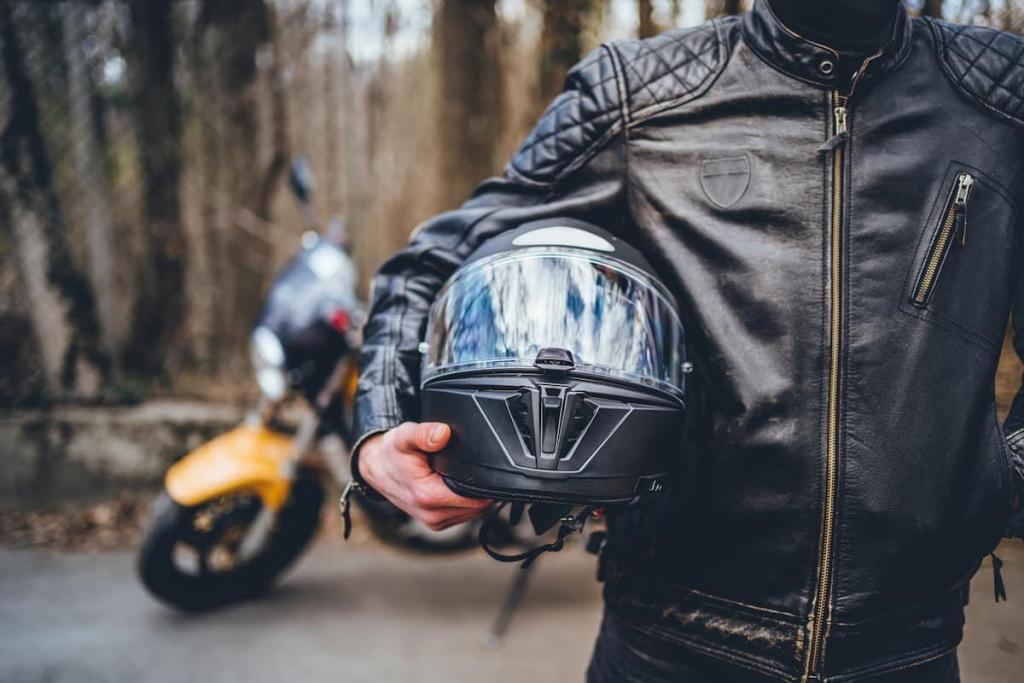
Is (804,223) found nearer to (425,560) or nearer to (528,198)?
(528,198)

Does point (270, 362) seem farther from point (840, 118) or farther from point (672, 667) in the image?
point (840, 118)

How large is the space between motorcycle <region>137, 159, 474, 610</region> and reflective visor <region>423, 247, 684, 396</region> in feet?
5.56

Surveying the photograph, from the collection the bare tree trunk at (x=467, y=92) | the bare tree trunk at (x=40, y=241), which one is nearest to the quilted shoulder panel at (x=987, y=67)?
the bare tree trunk at (x=467, y=92)

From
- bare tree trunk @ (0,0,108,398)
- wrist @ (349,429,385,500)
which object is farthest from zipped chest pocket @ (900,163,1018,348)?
bare tree trunk @ (0,0,108,398)

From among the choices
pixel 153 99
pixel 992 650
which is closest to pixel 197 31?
pixel 153 99

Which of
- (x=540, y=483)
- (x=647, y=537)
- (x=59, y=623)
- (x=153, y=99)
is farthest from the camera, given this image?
(x=153, y=99)

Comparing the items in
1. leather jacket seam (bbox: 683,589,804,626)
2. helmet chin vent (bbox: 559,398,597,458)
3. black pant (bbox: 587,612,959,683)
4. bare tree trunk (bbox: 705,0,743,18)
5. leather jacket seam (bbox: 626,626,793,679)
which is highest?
bare tree trunk (bbox: 705,0,743,18)

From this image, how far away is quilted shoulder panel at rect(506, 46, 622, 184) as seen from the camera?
1.12 metres

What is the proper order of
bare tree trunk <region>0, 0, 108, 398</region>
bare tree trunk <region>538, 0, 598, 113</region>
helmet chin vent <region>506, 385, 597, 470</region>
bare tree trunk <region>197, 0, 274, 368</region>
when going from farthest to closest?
bare tree trunk <region>197, 0, 274, 368</region> < bare tree trunk <region>0, 0, 108, 398</region> < bare tree trunk <region>538, 0, 598, 113</region> < helmet chin vent <region>506, 385, 597, 470</region>

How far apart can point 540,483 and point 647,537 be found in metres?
0.25

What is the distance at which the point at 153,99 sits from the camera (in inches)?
173

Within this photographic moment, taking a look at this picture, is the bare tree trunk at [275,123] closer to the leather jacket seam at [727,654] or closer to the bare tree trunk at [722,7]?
the bare tree trunk at [722,7]

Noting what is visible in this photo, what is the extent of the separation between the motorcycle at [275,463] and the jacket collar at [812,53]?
6.38 feet

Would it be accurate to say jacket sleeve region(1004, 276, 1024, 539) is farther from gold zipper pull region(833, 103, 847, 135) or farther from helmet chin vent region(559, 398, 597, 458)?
helmet chin vent region(559, 398, 597, 458)
